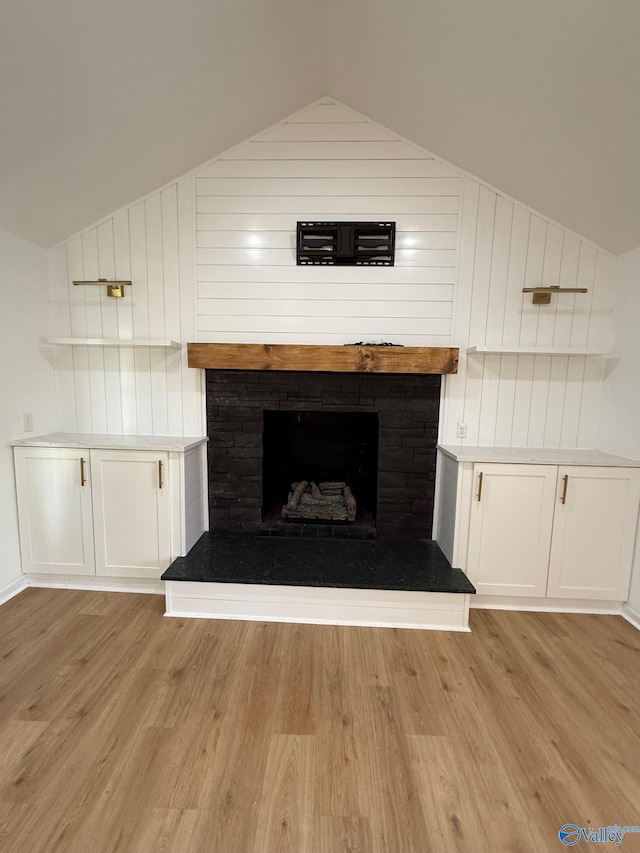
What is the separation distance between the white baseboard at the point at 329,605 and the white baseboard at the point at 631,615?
3.33ft

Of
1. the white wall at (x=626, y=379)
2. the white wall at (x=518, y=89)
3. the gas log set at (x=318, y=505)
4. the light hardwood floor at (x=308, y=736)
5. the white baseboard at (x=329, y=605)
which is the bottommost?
the light hardwood floor at (x=308, y=736)

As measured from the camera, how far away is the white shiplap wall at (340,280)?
2.63 meters

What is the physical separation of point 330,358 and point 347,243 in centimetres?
77

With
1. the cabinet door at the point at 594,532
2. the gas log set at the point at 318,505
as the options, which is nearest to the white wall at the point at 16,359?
the gas log set at the point at 318,505

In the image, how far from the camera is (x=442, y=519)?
277 cm

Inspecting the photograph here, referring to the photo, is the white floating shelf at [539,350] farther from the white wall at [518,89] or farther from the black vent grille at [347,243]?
the black vent grille at [347,243]

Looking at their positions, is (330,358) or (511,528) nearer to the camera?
(511,528)

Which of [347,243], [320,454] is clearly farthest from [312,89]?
[320,454]

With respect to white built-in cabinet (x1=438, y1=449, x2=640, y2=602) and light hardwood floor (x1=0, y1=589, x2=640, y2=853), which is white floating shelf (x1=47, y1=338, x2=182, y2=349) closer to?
light hardwood floor (x1=0, y1=589, x2=640, y2=853)

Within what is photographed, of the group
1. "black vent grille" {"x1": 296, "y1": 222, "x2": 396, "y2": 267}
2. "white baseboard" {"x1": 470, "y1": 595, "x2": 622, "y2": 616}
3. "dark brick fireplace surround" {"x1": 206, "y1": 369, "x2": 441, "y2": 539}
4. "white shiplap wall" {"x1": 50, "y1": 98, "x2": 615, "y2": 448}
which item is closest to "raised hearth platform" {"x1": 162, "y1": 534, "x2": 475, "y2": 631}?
"white baseboard" {"x1": 470, "y1": 595, "x2": 622, "y2": 616}

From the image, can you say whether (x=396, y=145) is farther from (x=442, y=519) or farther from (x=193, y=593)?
(x=193, y=593)

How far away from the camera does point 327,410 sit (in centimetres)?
280

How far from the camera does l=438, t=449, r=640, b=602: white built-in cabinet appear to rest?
238 cm

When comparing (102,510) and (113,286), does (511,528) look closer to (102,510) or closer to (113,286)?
(102,510)
